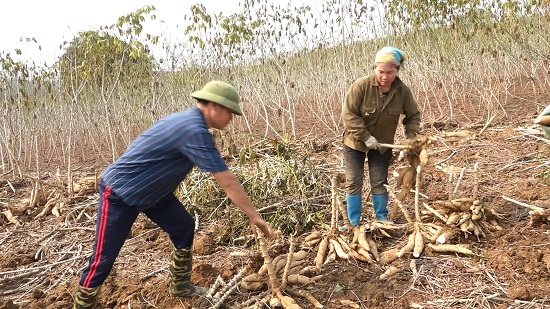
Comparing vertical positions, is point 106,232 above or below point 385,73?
below

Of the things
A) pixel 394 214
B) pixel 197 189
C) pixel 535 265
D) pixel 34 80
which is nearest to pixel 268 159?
pixel 197 189

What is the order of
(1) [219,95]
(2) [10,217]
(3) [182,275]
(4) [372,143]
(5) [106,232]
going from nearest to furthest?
(1) [219,95] → (5) [106,232] → (3) [182,275] → (4) [372,143] → (2) [10,217]

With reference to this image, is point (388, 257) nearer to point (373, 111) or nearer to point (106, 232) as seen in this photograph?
point (373, 111)

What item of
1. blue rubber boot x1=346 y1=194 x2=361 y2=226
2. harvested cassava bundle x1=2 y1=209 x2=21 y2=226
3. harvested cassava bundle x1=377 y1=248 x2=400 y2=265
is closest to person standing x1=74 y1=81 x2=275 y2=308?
harvested cassava bundle x1=377 y1=248 x2=400 y2=265

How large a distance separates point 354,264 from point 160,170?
4.52 ft

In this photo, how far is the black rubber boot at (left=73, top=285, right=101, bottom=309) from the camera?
2.11m

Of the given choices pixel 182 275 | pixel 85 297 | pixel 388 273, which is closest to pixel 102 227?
pixel 85 297

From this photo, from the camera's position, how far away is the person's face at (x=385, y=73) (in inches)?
105

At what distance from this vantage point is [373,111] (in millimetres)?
2842

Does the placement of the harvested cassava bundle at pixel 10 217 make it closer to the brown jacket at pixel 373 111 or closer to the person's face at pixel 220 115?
the person's face at pixel 220 115

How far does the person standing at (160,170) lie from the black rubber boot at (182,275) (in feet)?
1.30

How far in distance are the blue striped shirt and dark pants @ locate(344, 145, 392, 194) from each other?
4.44ft

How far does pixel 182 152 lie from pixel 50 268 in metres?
1.98

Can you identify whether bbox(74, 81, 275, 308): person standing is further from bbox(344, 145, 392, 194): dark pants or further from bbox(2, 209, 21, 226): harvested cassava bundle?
bbox(2, 209, 21, 226): harvested cassava bundle
